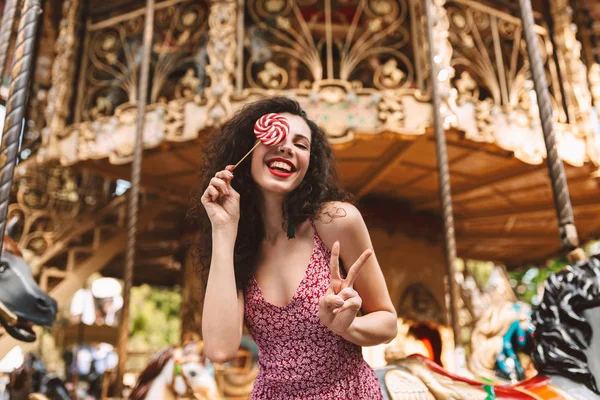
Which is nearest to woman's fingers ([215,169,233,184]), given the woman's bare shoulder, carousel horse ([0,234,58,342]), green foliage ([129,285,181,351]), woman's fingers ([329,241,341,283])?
the woman's bare shoulder

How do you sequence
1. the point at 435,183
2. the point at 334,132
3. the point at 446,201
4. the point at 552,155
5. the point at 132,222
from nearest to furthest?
the point at 552,155 < the point at 446,201 < the point at 132,222 < the point at 334,132 < the point at 435,183

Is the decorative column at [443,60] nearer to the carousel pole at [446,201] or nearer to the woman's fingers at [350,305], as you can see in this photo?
the carousel pole at [446,201]

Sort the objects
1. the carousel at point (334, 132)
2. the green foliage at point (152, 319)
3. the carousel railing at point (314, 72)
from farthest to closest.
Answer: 1. the green foliage at point (152, 319)
2. the carousel railing at point (314, 72)
3. the carousel at point (334, 132)

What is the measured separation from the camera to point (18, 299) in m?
3.61

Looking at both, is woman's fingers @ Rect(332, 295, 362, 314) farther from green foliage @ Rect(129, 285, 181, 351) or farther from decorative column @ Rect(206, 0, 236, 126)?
green foliage @ Rect(129, 285, 181, 351)

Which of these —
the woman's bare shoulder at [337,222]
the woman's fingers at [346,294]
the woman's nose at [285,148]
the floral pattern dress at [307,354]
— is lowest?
the floral pattern dress at [307,354]

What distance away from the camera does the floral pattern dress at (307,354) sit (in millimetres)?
1546

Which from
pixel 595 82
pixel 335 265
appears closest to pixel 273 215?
pixel 335 265

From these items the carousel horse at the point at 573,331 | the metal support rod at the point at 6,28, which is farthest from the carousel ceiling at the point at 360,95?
the metal support rod at the point at 6,28

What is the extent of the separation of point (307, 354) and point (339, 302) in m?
0.29

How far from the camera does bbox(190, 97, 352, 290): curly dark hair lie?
172cm

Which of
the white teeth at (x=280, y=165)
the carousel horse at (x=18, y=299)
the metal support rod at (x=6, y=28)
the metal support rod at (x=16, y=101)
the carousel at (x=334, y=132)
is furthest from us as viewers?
the carousel at (x=334, y=132)

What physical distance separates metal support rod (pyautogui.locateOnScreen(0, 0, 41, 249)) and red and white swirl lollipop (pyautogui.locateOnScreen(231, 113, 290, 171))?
3.27 ft

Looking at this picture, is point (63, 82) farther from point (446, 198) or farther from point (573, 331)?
point (573, 331)
